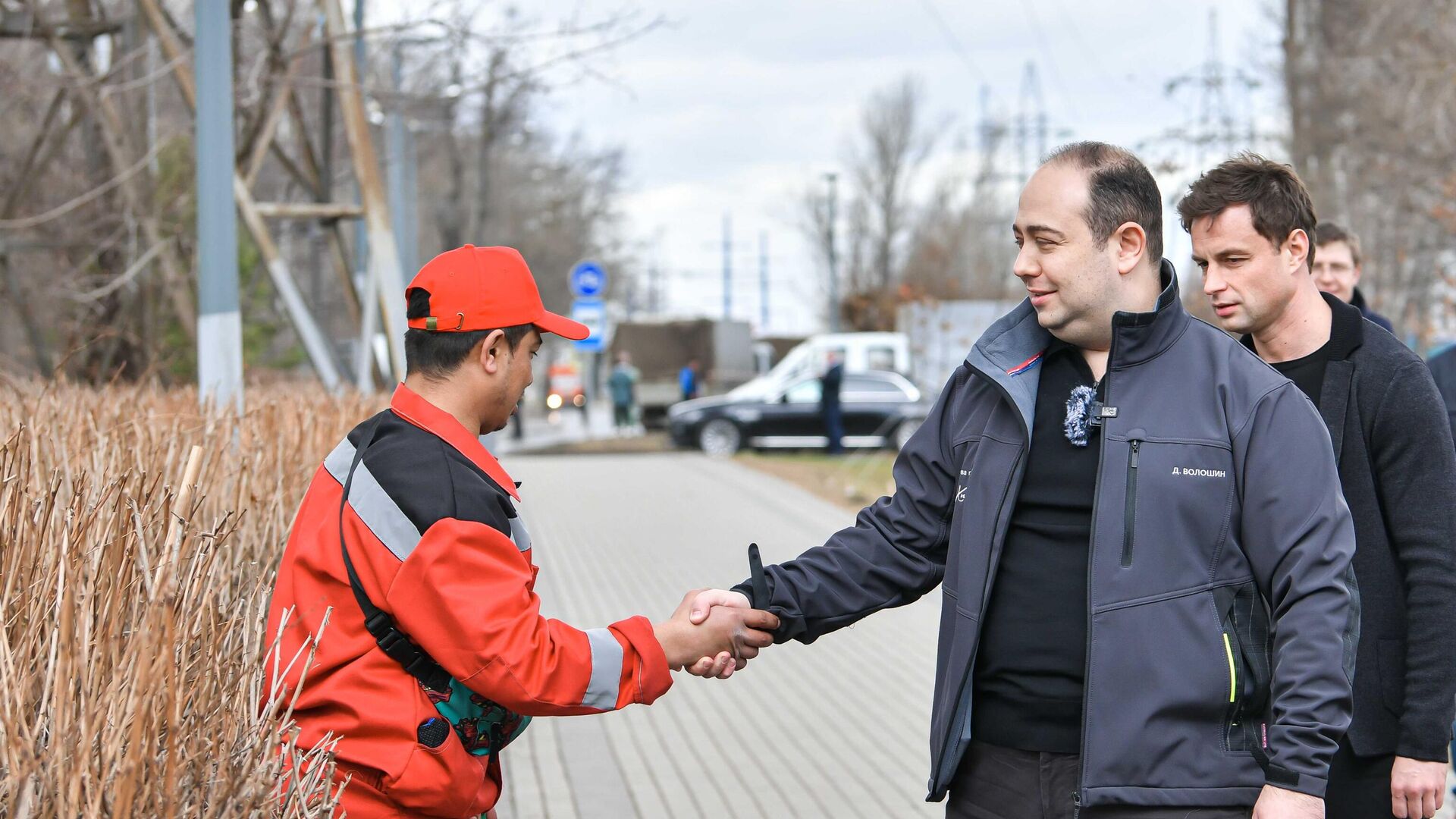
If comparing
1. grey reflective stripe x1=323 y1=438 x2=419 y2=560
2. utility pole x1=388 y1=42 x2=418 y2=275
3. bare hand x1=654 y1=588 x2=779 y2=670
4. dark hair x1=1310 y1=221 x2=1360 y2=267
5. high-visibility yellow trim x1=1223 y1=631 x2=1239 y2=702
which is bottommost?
bare hand x1=654 y1=588 x2=779 y2=670

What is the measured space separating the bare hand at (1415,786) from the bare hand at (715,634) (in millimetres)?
1349

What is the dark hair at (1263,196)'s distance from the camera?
3.36 m

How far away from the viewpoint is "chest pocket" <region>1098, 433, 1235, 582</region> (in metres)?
2.82

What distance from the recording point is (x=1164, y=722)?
110 inches

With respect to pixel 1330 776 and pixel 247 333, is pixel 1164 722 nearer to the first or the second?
pixel 1330 776

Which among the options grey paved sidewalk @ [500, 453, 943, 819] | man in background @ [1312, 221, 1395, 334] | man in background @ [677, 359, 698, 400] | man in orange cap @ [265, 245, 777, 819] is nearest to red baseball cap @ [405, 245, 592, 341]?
man in orange cap @ [265, 245, 777, 819]

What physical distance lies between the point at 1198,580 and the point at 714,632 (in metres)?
1.12

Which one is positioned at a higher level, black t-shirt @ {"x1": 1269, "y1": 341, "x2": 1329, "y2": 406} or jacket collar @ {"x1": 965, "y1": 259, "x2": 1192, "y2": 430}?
jacket collar @ {"x1": 965, "y1": 259, "x2": 1192, "y2": 430}

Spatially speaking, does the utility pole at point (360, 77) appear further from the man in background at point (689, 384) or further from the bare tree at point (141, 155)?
the man in background at point (689, 384)

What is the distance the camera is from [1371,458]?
3270 mm

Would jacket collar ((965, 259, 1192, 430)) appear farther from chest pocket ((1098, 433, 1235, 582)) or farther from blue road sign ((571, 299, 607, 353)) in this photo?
blue road sign ((571, 299, 607, 353))

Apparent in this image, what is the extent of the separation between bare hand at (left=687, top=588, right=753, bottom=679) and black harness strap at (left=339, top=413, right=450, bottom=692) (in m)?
0.87

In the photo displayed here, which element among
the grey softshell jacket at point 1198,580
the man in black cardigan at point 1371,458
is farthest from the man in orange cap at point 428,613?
the man in black cardigan at point 1371,458

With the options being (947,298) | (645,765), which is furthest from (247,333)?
A: (947,298)
